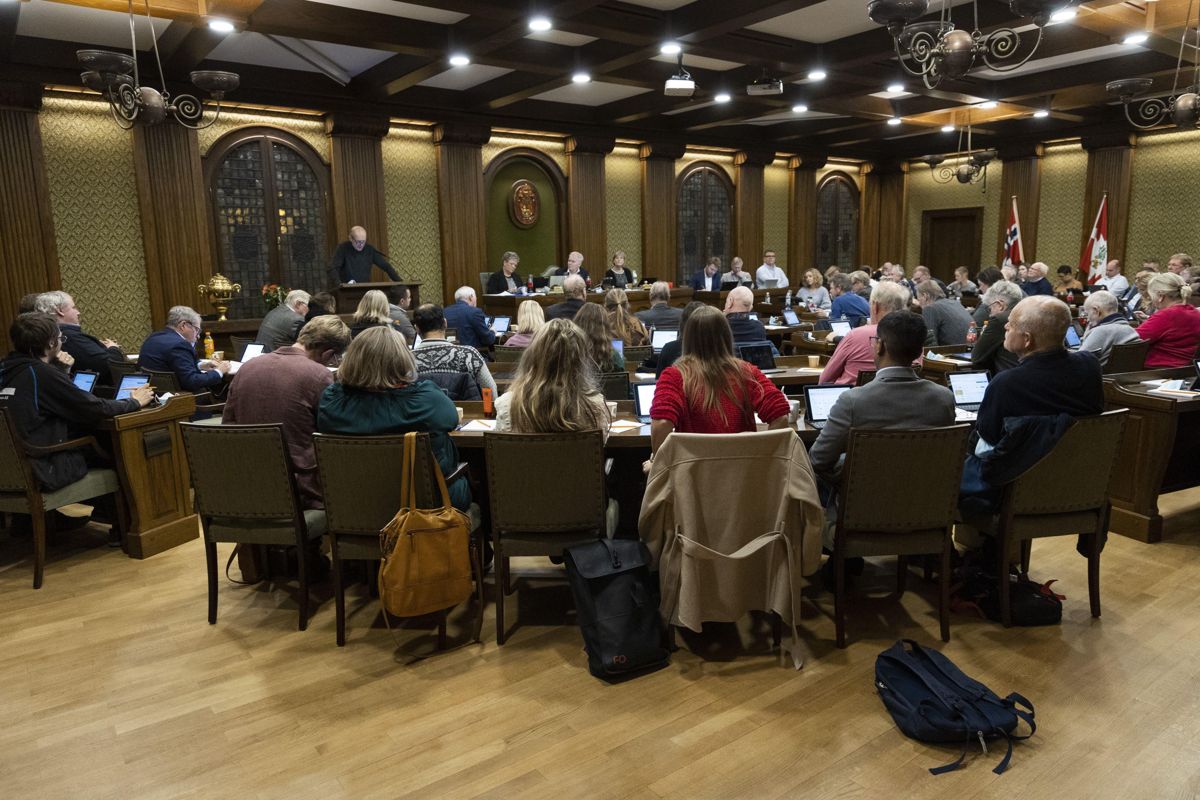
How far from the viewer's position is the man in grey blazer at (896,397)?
9.96 feet

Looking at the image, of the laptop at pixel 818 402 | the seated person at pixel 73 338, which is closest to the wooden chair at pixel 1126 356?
the laptop at pixel 818 402

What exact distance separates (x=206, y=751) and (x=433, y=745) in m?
0.73

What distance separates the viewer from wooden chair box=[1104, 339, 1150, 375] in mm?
5168

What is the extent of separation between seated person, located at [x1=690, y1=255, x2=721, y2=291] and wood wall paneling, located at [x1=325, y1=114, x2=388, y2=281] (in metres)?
4.89

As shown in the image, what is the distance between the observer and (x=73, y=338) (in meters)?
5.14

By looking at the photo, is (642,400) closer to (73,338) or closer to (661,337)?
(661,337)

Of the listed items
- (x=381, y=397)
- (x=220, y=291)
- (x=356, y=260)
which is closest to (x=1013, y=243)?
(x=356, y=260)

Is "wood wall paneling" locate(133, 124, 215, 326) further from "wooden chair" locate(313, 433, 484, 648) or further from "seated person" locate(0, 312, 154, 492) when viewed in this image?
"wooden chair" locate(313, 433, 484, 648)

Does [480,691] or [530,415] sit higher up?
[530,415]

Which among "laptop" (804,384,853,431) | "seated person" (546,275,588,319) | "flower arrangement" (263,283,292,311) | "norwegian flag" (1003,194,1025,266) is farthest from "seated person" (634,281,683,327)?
"norwegian flag" (1003,194,1025,266)

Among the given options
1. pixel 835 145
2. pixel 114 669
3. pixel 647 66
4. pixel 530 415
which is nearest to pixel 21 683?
pixel 114 669

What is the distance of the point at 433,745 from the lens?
8.56 feet

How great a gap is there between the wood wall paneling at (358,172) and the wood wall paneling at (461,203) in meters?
0.86

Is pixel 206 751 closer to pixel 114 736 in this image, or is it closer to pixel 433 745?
pixel 114 736
